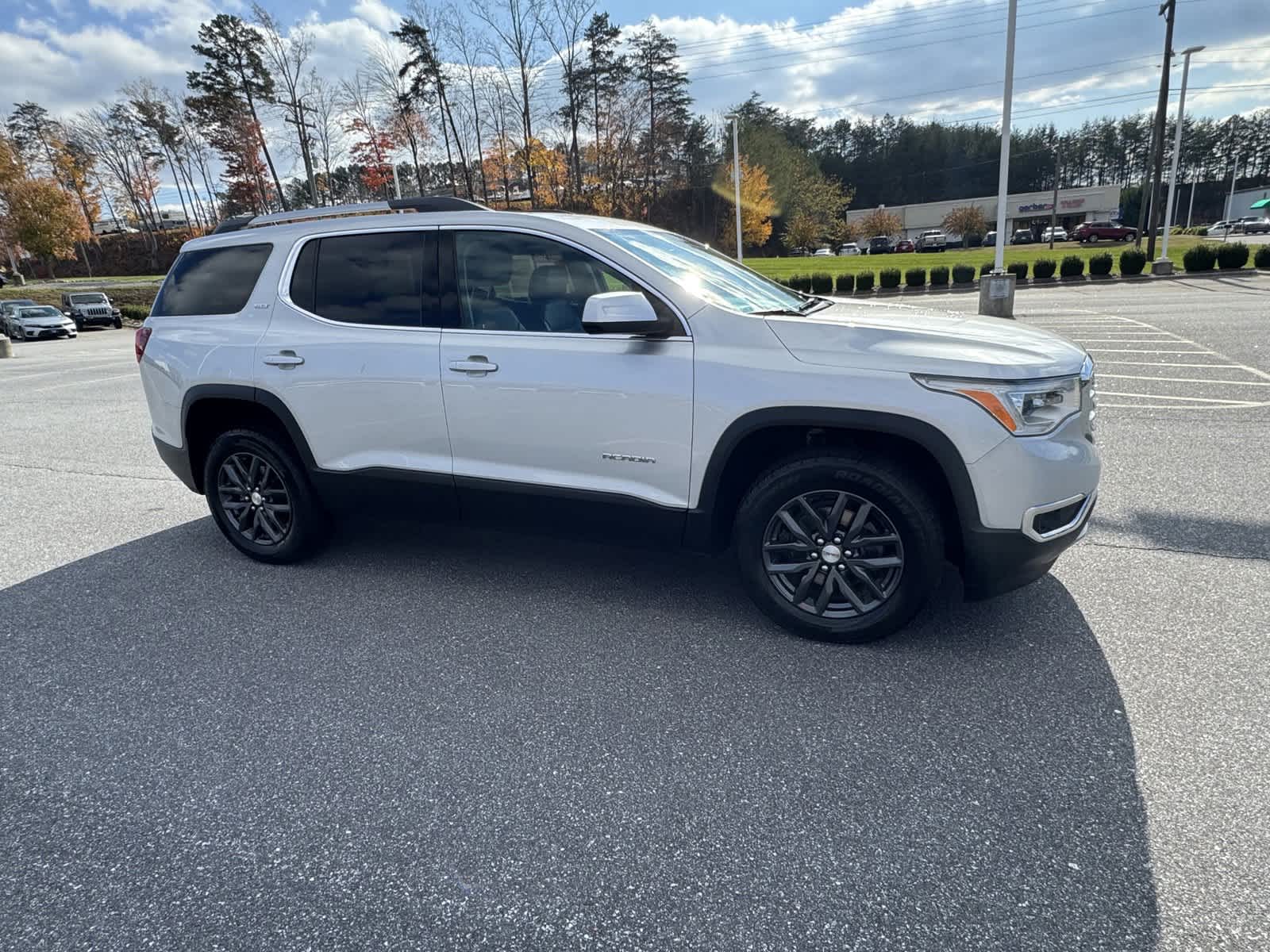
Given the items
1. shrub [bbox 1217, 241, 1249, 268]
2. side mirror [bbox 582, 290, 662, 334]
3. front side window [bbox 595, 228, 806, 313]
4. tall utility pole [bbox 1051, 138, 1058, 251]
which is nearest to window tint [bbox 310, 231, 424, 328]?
front side window [bbox 595, 228, 806, 313]

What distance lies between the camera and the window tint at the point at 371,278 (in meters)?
3.69

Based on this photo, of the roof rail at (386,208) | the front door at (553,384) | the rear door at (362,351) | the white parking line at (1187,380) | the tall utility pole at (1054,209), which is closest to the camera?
the front door at (553,384)

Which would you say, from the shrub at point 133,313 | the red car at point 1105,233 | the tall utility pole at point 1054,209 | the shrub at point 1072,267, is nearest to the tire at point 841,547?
the shrub at point 1072,267

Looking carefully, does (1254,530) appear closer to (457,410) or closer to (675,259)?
(675,259)

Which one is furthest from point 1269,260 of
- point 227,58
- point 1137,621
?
point 227,58

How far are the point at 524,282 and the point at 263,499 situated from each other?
2.12 meters

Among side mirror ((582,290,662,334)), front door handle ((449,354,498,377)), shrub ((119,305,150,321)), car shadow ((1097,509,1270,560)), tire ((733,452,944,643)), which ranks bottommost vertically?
car shadow ((1097,509,1270,560))

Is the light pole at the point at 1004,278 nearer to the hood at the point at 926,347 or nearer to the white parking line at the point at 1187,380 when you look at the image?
the white parking line at the point at 1187,380

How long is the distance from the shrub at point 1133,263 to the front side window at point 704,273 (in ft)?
84.1

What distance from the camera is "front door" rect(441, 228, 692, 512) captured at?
3.16m

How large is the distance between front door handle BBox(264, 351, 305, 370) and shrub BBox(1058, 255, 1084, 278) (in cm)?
2693

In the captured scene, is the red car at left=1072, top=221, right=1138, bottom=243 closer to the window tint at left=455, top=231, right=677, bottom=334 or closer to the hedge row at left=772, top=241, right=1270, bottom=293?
the hedge row at left=772, top=241, right=1270, bottom=293

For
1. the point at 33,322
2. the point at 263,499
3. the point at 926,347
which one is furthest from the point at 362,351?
the point at 33,322

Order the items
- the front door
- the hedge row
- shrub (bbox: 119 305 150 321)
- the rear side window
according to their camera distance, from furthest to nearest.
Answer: shrub (bbox: 119 305 150 321) → the hedge row → the rear side window → the front door
